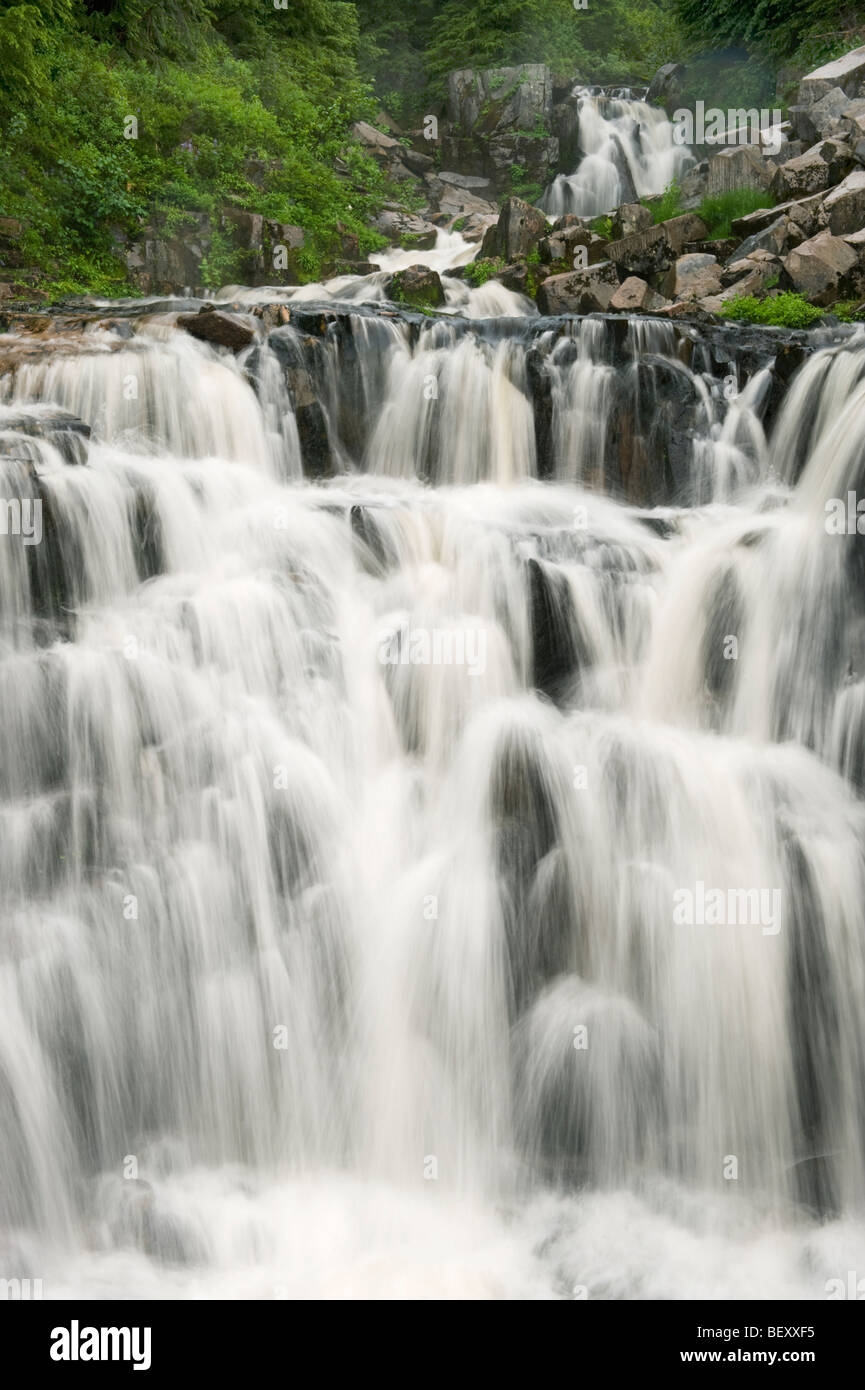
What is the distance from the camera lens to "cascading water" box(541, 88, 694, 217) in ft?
70.0

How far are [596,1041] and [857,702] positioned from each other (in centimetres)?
285

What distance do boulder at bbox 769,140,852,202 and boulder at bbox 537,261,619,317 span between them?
3.52 metres

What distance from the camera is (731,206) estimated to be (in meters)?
16.4

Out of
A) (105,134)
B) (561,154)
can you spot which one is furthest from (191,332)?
(561,154)

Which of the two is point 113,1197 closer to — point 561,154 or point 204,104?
point 204,104

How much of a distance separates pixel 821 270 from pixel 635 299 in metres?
2.26

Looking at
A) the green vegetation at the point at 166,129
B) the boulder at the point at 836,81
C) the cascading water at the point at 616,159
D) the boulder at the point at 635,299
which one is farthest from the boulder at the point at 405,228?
the boulder at the point at 635,299

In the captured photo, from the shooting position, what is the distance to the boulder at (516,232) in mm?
17094

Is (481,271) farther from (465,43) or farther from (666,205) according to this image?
(465,43)

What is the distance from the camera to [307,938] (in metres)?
6.57

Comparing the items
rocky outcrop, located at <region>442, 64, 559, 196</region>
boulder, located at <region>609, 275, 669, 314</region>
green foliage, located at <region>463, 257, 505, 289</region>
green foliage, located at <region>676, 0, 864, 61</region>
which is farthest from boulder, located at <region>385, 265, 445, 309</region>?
rocky outcrop, located at <region>442, 64, 559, 196</region>

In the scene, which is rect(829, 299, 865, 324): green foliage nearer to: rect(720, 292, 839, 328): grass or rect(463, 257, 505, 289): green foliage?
rect(720, 292, 839, 328): grass

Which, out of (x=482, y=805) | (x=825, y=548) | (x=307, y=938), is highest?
(x=825, y=548)

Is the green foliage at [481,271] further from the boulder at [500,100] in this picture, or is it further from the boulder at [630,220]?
the boulder at [500,100]
